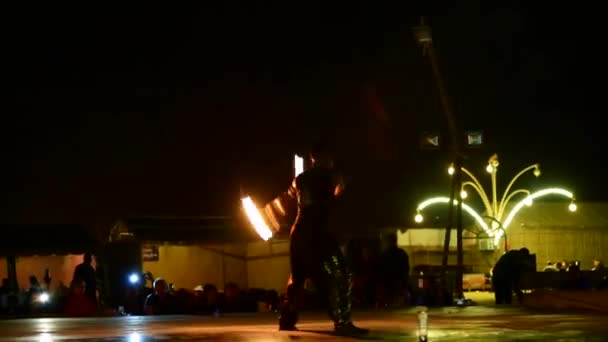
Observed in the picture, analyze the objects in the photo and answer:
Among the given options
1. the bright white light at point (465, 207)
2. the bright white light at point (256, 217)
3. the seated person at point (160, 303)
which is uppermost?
the bright white light at point (465, 207)

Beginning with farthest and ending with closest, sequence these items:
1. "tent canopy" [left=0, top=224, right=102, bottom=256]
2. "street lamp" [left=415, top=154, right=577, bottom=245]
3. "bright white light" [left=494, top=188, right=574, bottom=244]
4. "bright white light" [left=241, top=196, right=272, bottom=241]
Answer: "bright white light" [left=494, top=188, right=574, bottom=244], "street lamp" [left=415, top=154, right=577, bottom=245], "tent canopy" [left=0, top=224, right=102, bottom=256], "bright white light" [left=241, top=196, right=272, bottom=241]

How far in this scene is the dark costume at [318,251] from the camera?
9836mm

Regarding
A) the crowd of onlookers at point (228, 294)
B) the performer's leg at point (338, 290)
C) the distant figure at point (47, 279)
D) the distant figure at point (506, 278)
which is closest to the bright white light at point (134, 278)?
the crowd of onlookers at point (228, 294)

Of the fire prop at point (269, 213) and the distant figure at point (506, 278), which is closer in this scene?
the fire prop at point (269, 213)

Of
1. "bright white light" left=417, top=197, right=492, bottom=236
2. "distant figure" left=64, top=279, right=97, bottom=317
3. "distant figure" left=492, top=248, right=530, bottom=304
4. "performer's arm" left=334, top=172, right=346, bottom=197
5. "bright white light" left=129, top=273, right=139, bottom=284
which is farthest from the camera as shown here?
"bright white light" left=417, top=197, right=492, bottom=236

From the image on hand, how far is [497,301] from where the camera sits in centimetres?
2428

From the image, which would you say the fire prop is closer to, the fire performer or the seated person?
the fire performer

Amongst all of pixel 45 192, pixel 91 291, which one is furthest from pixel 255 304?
pixel 45 192

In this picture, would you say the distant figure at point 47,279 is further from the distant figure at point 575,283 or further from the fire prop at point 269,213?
the fire prop at point 269,213

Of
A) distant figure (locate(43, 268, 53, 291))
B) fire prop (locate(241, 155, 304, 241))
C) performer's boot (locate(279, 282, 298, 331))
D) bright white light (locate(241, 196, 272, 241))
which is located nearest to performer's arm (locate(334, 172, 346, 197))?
fire prop (locate(241, 155, 304, 241))

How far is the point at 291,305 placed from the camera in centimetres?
1030

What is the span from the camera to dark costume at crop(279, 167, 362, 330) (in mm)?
9836

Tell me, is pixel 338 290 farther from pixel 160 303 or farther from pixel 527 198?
pixel 527 198

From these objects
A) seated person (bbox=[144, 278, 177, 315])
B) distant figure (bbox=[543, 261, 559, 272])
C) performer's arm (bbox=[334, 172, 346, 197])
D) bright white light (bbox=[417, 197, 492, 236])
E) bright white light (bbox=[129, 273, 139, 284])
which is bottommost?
seated person (bbox=[144, 278, 177, 315])
